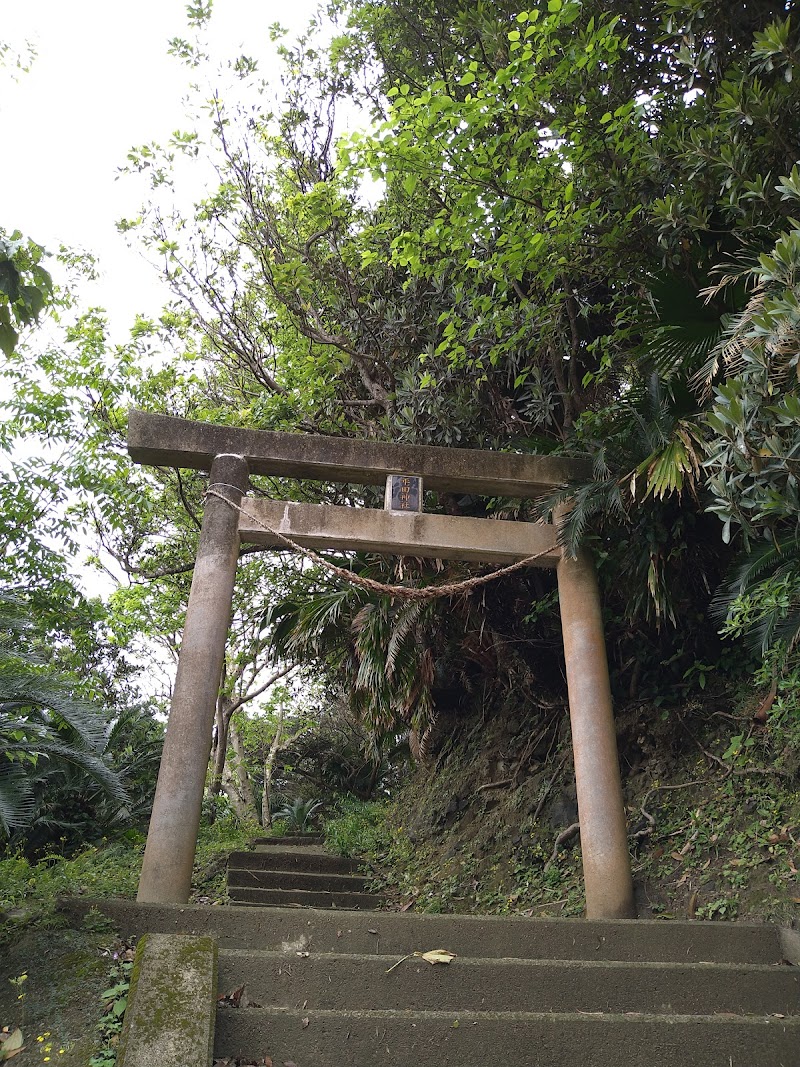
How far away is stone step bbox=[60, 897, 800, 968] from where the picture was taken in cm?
384

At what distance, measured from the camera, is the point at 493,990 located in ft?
11.1

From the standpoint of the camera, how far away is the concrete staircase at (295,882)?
283 inches

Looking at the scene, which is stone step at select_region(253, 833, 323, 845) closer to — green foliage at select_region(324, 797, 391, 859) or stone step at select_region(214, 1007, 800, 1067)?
green foliage at select_region(324, 797, 391, 859)

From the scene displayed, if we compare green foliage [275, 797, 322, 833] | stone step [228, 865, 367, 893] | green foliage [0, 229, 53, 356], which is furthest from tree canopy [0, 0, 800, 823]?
green foliage [275, 797, 322, 833]

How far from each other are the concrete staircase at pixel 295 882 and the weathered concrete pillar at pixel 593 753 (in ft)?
10.1

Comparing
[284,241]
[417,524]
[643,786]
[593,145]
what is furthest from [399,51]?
[643,786]

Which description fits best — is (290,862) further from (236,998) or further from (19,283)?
(19,283)

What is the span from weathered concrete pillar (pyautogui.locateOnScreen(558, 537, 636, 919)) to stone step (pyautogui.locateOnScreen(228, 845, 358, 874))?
13.2 feet

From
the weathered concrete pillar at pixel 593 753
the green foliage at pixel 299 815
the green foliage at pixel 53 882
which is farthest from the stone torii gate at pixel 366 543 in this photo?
the green foliage at pixel 299 815

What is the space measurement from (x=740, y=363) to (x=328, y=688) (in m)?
9.38

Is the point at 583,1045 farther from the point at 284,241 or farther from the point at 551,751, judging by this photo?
the point at 284,241

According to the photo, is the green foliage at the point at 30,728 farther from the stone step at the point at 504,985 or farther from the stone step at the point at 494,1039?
the stone step at the point at 494,1039

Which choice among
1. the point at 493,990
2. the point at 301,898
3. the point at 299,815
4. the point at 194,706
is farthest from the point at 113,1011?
the point at 299,815

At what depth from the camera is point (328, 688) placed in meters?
12.5
